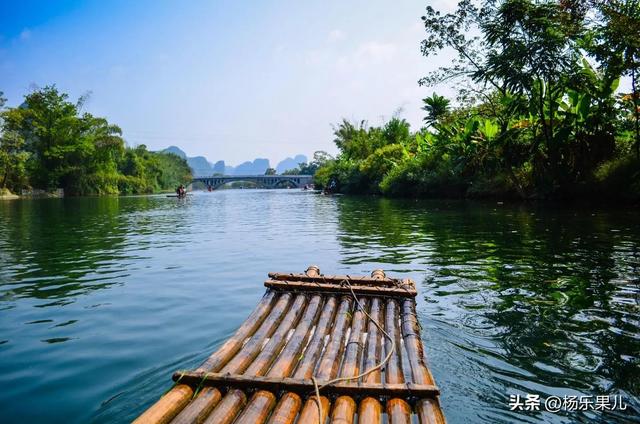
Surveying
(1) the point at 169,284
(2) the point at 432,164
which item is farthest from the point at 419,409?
(2) the point at 432,164

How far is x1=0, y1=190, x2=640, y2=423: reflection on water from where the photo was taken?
4258mm

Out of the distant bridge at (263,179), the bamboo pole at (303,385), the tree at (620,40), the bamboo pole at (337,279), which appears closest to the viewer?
the bamboo pole at (303,385)

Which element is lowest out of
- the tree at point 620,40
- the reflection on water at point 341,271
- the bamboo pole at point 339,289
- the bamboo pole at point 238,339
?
the reflection on water at point 341,271

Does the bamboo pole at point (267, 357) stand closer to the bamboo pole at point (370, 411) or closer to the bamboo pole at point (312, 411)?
the bamboo pole at point (312, 411)

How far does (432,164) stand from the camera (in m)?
37.0

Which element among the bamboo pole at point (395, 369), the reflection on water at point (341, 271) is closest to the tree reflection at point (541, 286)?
the reflection on water at point (341, 271)

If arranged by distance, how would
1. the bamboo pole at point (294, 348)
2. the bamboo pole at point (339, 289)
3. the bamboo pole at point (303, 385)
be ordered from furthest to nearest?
the bamboo pole at point (339, 289) < the bamboo pole at point (294, 348) < the bamboo pole at point (303, 385)

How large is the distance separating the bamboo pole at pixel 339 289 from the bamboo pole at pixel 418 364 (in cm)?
19

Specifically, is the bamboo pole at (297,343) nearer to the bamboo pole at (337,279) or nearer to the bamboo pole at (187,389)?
the bamboo pole at (187,389)

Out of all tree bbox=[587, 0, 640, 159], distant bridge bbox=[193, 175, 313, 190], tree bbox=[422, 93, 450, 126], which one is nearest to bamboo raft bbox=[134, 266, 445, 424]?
tree bbox=[587, 0, 640, 159]

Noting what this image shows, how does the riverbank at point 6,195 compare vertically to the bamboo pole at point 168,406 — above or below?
above

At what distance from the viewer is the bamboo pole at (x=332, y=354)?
3.15 m

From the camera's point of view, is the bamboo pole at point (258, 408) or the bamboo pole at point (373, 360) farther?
the bamboo pole at point (373, 360)

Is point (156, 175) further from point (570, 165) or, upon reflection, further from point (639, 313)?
point (639, 313)
